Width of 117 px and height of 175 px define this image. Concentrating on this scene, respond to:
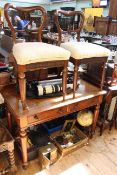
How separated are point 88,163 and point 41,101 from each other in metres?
0.70

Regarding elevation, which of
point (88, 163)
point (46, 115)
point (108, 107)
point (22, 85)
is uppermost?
point (22, 85)

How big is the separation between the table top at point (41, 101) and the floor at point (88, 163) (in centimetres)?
53

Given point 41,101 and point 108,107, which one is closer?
point 41,101

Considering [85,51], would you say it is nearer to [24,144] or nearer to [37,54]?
[37,54]

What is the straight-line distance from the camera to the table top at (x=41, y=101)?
3.96 feet

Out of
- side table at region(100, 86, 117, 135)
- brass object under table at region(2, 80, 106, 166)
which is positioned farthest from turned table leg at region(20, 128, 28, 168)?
A: side table at region(100, 86, 117, 135)

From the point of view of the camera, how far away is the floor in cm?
138

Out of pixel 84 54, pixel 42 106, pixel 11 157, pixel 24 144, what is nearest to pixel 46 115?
pixel 42 106

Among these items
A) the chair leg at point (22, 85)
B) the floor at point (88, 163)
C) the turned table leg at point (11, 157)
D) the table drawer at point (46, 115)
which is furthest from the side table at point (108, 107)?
the turned table leg at point (11, 157)

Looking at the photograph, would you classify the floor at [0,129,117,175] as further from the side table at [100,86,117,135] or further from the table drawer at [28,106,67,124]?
the table drawer at [28,106,67,124]

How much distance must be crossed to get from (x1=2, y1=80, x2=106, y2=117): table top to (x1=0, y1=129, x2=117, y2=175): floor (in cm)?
53

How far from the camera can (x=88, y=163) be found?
147 cm

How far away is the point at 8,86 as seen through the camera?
150cm

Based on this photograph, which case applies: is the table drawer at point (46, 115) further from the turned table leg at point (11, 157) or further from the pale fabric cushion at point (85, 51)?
the pale fabric cushion at point (85, 51)
